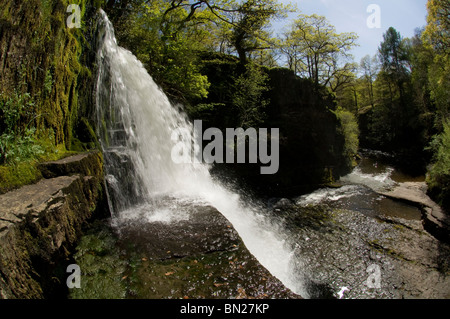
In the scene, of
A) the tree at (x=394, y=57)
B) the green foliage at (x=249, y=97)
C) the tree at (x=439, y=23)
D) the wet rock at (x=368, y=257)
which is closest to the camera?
the wet rock at (x=368, y=257)

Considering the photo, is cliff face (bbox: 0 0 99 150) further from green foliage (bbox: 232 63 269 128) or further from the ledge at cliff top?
the ledge at cliff top

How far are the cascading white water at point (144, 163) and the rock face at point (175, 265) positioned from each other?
0.68 metres

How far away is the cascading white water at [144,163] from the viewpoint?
5199 mm

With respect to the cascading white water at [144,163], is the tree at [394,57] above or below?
above

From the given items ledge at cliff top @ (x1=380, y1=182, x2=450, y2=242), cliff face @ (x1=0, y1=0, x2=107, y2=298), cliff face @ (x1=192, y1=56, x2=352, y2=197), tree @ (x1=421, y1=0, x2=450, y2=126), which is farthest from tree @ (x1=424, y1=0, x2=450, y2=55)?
cliff face @ (x1=0, y1=0, x2=107, y2=298)

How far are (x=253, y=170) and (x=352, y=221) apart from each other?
6.01 m

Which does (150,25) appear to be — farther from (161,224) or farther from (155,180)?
(161,224)

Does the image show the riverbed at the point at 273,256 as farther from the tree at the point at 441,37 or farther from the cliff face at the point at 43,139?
the tree at the point at 441,37

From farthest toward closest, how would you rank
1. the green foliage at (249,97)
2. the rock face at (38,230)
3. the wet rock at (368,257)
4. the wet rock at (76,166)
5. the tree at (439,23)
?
the tree at (439,23), the green foliage at (249,97), the wet rock at (368,257), the wet rock at (76,166), the rock face at (38,230)

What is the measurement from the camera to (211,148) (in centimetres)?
1330

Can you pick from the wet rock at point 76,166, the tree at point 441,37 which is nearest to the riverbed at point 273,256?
the wet rock at point 76,166

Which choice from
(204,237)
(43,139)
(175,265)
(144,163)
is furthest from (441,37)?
(43,139)

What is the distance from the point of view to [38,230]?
2.55 m
